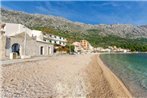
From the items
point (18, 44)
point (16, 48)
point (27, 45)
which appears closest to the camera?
point (18, 44)

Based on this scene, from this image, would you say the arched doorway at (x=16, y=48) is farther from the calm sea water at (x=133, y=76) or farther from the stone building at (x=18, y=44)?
the calm sea water at (x=133, y=76)

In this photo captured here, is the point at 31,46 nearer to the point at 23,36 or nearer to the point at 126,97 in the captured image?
the point at 23,36

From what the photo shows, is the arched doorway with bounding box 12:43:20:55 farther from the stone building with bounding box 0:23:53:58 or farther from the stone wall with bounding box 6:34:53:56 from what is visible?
the stone wall with bounding box 6:34:53:56

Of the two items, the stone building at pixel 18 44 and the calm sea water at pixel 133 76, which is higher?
the stone building at pixel 18 44

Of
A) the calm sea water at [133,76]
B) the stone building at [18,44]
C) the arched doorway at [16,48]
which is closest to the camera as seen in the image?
the calm sea water at [133,76]

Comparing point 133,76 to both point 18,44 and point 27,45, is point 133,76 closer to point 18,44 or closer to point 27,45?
point 18,44

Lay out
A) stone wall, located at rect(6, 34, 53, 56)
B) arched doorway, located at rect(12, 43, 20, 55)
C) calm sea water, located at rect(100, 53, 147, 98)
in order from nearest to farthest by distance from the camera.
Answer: calm sea water, located at rect(100, 53, 147, 98) → stone wall, located at rect(6, 34, 53, 56) → arched doorway, located at rect(12, 43, 20, 55)

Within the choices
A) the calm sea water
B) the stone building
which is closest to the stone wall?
the stone building

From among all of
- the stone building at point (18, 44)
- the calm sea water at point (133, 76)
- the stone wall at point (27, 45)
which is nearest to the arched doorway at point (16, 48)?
the stone building at point (18, 44)

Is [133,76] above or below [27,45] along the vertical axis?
below

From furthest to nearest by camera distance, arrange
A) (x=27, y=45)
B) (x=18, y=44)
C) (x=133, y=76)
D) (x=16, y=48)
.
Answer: (x=27, y=45)
(x=16, y=48)
(x=18, y=44)
(x=133, y=76)

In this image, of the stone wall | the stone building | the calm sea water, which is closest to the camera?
the calm sea water

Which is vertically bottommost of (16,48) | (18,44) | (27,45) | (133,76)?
(133,76)

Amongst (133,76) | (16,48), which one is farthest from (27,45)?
(133,76)
